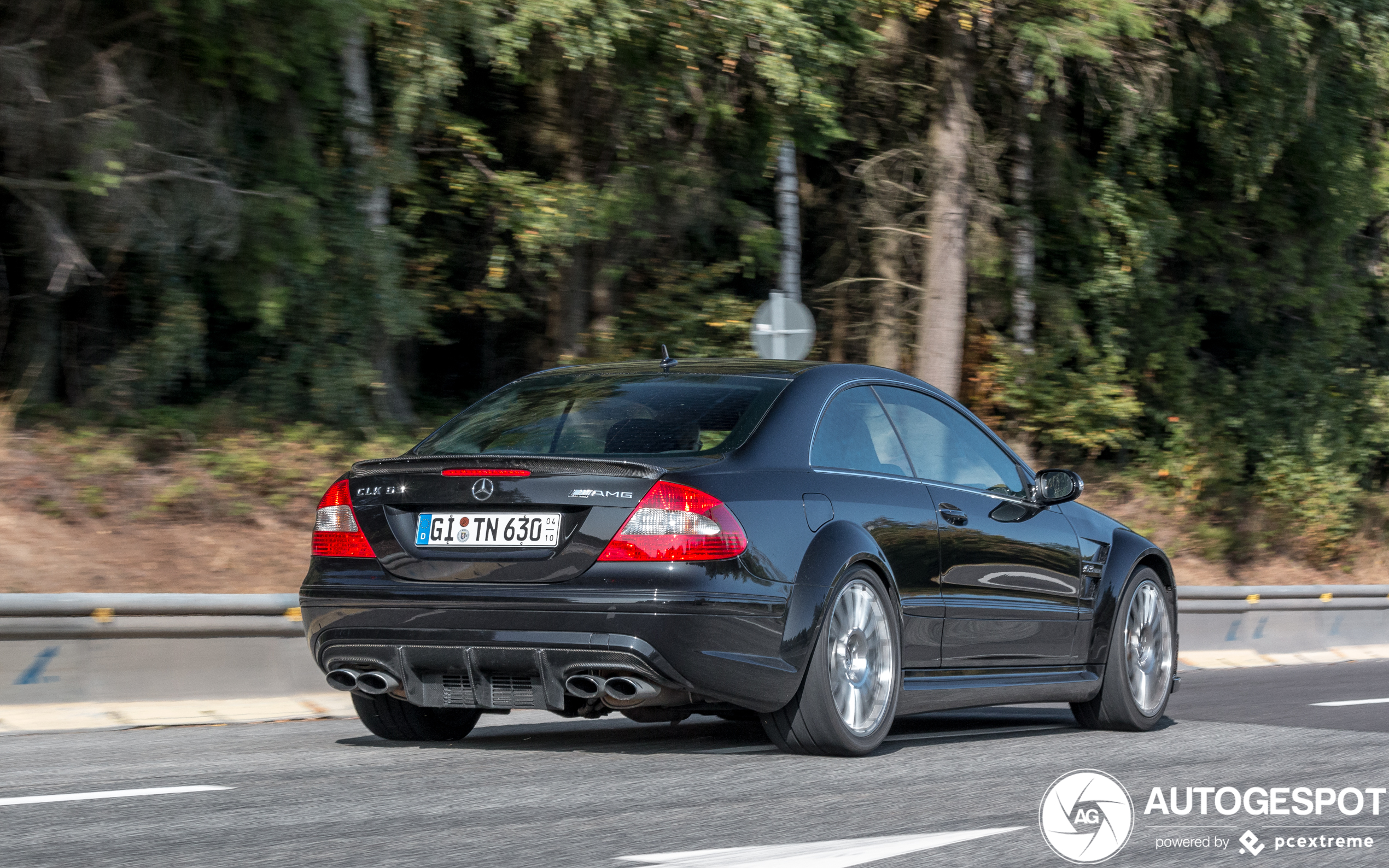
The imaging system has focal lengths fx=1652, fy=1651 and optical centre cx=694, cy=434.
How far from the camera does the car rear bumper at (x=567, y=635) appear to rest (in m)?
5.37

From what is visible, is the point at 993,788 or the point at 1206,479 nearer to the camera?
the point at 993,788

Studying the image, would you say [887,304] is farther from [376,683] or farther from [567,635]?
[567,635]

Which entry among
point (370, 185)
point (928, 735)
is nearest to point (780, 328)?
point (370, 185)

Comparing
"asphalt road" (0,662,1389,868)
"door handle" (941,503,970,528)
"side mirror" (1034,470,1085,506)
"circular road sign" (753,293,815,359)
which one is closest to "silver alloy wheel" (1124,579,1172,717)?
"asphalt road" (0,662,1389,868)

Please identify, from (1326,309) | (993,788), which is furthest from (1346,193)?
(993,788)

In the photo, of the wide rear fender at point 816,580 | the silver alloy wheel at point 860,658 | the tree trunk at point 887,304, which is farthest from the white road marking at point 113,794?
the tree trunk at point 887,304

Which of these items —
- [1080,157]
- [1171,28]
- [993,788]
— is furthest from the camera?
[1080,157]

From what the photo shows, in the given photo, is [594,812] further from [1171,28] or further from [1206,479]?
[1206,479]

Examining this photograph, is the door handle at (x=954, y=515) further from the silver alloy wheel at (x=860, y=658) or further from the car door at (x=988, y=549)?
the silver alloy wheel at (x=860, y=658)

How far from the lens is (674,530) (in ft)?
17.8

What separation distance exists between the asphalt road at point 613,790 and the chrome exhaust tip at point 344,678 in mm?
269

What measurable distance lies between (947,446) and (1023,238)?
12.7 metres

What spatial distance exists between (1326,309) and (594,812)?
19.5m

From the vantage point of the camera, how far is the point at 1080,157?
778 inches
